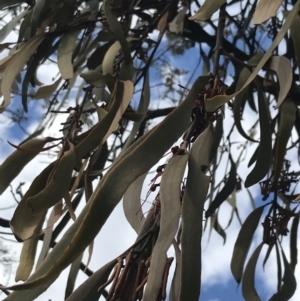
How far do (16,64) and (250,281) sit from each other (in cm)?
50

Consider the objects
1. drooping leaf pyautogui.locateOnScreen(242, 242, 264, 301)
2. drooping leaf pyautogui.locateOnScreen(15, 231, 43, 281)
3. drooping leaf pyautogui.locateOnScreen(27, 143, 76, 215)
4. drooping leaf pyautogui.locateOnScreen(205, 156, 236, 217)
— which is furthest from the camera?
drooping leaf pyautogui.locateOnScreen(205, 156, 236, 217)

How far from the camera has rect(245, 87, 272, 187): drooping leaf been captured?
706 millimetres

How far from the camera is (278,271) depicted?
1142mm

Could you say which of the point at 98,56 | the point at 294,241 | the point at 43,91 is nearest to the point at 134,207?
the point at 43,91

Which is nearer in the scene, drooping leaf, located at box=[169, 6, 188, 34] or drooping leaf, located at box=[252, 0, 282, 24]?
drooping leaf, located at box=[252, 0, 282, 24]

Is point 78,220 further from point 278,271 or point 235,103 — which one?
point 278,271

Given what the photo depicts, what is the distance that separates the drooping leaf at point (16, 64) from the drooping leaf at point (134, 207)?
238 mm

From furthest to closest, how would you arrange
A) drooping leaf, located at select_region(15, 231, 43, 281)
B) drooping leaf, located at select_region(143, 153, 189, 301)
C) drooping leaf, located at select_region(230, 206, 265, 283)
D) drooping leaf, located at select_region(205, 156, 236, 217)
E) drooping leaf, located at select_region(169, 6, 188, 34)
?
drooping leaf, located at select_region(169, 6, 188, 34) < drooping leaf, located at select_region(205, 156, 236, 217) < drooping leaf, located at select_region(230, 206, 265, 283) < drooping leaf, located at select_region(15, 231, 43, 281) < drooping leaf, located at select_region(143, 153, 189, 301)

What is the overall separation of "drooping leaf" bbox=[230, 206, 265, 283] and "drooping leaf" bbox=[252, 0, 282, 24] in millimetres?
440

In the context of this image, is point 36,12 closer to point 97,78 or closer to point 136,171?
point 97,78

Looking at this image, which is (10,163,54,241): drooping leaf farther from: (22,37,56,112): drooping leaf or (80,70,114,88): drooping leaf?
(22,37,56,112): drooping leaf

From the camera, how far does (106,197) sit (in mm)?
486

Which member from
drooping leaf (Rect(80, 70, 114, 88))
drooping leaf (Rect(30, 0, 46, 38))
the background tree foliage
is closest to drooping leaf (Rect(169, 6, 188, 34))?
the background tree foliage

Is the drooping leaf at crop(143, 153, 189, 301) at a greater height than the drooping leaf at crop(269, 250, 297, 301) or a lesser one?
lesser
